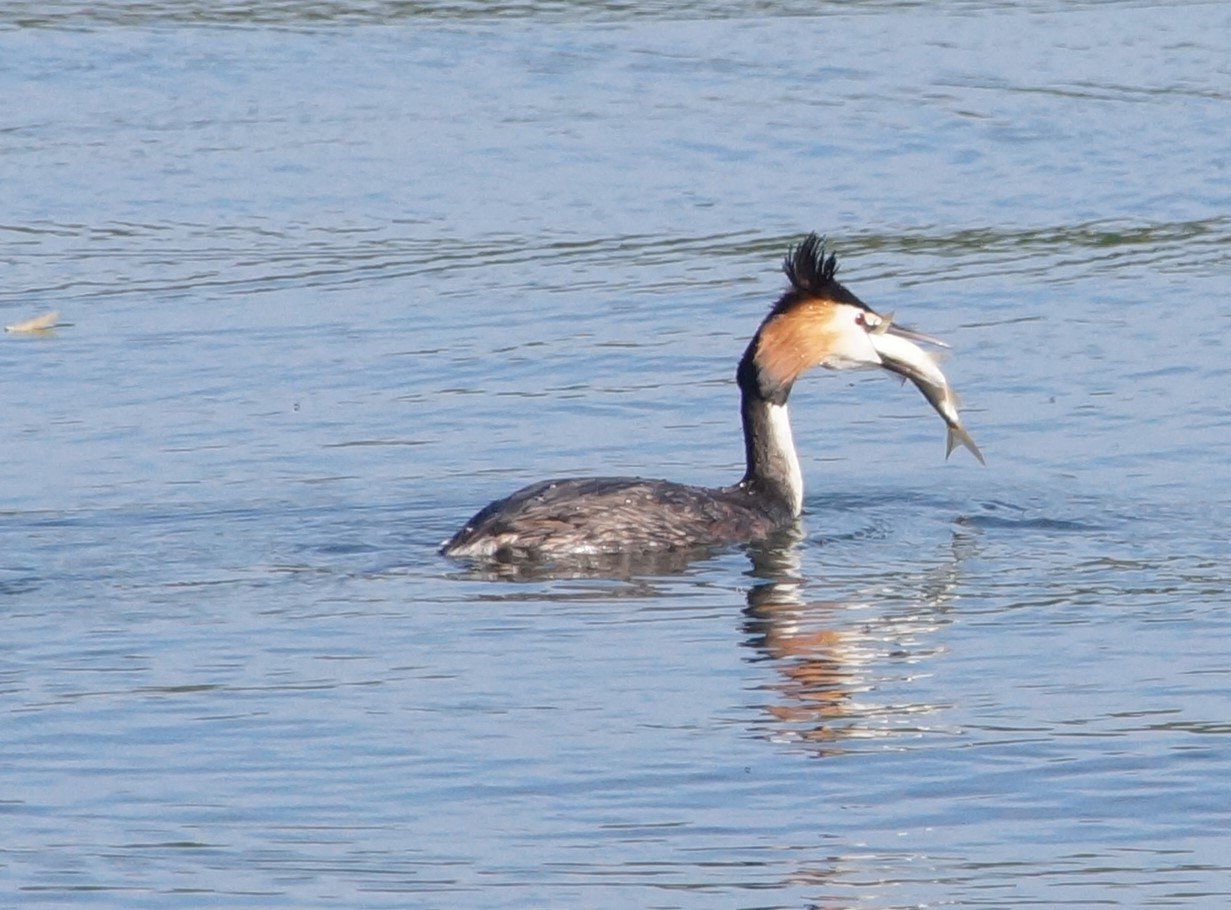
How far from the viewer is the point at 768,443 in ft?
37.7

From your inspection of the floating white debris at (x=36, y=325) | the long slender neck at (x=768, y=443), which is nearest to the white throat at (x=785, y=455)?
the long slender neck at (x=768, y=443)

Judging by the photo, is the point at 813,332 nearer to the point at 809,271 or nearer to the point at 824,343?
the point at 824,343

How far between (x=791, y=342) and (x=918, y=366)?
22.2 inches

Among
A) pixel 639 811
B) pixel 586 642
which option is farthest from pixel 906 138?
pixel 639 811

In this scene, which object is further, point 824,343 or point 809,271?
point 824,343

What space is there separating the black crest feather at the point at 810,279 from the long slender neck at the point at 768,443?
0.28 m

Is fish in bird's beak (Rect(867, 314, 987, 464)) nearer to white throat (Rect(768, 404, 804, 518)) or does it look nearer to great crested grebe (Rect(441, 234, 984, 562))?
great crested grebe (Rect(441, 234, 984, 562))

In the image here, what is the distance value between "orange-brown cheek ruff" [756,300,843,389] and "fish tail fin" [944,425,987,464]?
2.13ft

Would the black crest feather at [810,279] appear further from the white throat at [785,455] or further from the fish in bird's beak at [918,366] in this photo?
the white throat at [785,455]

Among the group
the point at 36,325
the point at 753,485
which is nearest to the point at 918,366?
the point at 753,485

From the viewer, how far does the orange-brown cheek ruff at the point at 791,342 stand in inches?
457

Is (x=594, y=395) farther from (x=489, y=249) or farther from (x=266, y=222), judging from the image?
(x=266, y=222)

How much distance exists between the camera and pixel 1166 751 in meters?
7.85

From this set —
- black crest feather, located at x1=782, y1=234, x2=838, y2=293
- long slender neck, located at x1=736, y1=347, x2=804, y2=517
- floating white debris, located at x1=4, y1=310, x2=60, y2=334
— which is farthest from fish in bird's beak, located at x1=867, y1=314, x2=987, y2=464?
floating white debris, located at x1=4, y1=310, x2=60, y2=334
